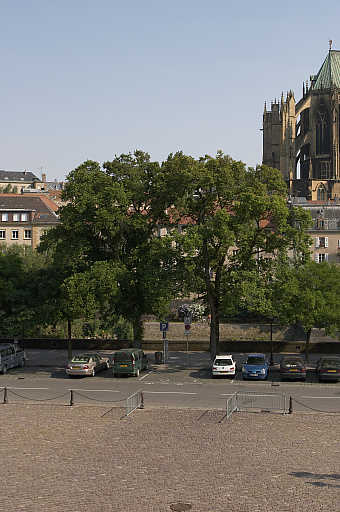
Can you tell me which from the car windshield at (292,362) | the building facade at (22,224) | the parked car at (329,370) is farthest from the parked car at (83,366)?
the building facade at (22,224)

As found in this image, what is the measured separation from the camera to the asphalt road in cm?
→ 3153

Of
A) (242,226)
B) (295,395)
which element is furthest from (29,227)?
(295,395)

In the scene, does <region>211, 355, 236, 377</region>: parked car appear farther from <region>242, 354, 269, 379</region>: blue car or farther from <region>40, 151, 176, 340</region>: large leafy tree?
<region>40, 151, 176, 340</region>: large leafy tree

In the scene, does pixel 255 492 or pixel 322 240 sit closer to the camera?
pixel 255 492

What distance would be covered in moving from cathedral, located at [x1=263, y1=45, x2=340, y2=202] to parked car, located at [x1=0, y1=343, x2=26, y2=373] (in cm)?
8998

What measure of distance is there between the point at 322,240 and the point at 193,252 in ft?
133

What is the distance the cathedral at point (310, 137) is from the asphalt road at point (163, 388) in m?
90.8

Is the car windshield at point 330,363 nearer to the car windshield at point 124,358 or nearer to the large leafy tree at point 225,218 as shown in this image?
the large leafy tree at point 225,218

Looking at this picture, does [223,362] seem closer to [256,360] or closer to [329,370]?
[256,360]

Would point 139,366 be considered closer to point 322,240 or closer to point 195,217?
point 195,217

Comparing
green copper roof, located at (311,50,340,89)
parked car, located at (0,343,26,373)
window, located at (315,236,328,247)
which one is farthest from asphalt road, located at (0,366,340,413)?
green copper roof, located at (311,50,340,89)

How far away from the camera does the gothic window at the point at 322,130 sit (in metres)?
132

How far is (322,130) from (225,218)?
9906 centimetres

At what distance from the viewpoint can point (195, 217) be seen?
4319cm
